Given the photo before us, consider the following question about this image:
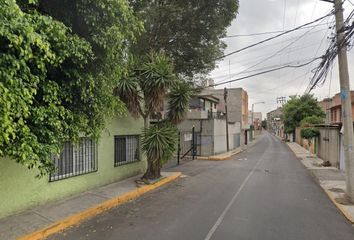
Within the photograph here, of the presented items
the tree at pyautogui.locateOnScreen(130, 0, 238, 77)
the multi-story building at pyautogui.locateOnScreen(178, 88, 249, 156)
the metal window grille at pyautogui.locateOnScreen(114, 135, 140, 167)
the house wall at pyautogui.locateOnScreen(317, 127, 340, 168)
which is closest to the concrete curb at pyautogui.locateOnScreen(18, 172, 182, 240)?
the metal window grille at pyautogui.locateOnScreen(114, 135, 140, 167)

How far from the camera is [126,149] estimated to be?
498 inches

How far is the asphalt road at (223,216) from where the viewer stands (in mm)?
6285

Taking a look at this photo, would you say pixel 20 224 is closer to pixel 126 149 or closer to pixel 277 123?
pixel 126 149

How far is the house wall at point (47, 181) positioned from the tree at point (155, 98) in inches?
45.9

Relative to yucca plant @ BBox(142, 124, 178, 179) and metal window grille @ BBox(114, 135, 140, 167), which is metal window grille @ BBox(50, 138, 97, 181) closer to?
metal window grille @ BBox(114, 135, 140, 167)

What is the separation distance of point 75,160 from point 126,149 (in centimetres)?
334

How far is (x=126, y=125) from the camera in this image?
1255cm

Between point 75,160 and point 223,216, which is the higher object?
point 75,160

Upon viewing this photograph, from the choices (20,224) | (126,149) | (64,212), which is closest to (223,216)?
(64,212)

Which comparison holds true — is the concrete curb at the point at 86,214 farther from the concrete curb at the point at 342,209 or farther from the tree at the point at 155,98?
the concrete curb at the point at 342,209

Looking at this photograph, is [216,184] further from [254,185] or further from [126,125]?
[126,125]

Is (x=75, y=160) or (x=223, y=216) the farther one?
(x=75, y=160)

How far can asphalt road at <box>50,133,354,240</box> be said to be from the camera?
6.29 m

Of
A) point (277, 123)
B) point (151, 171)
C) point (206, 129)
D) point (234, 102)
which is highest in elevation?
point (234, 102)
